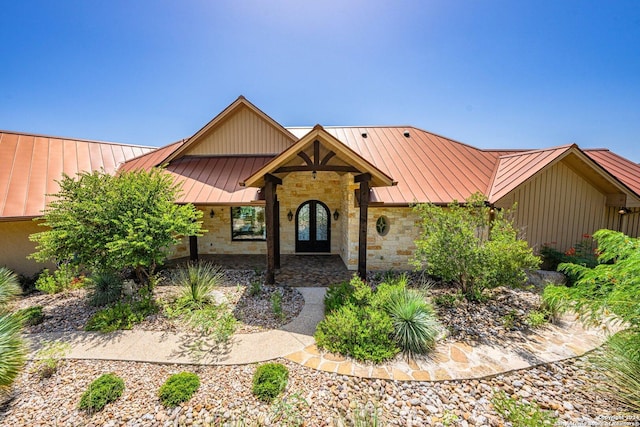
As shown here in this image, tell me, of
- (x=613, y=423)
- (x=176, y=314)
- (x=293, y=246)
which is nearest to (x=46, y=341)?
(x=176, y=314)

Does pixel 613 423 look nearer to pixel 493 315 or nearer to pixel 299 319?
pixel 493 315

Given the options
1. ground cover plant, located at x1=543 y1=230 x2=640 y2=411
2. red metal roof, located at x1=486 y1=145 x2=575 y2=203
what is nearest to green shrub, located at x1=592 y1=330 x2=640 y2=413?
ground cover plant, located at x1=543 y1=230 x2=640 y2=411

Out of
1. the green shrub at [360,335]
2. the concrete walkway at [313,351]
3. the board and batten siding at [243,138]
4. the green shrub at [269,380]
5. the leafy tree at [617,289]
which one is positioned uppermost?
the board and batten siding at [243,138]

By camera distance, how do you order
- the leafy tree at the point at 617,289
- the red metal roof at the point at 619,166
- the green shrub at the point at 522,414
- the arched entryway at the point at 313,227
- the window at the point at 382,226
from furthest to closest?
the arched entryway at the point at 313,227 < the red metal roof at the point at 619,166 < the window at the point at 382,226 < the leafy tree at the point at 617,289 < the green shrub at the point at 522,414

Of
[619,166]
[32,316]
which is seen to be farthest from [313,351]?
[619,166]

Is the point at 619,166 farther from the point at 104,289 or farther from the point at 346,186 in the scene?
the point at 104,289

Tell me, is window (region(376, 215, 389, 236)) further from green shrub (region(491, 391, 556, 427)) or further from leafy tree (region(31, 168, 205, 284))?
leafy tree (region(31, 168, 205, 284))

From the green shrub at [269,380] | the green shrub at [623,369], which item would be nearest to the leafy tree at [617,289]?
the green shrub at [623,369]

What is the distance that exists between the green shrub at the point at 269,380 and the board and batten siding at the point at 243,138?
9.15m

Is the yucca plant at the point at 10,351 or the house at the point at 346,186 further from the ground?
the house at the point at 346,186

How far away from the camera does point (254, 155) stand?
37.8 ft

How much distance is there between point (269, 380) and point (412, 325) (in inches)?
111

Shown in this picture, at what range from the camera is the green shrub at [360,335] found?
15.2ft

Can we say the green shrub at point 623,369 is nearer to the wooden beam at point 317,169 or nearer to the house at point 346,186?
the house at point 346,186
